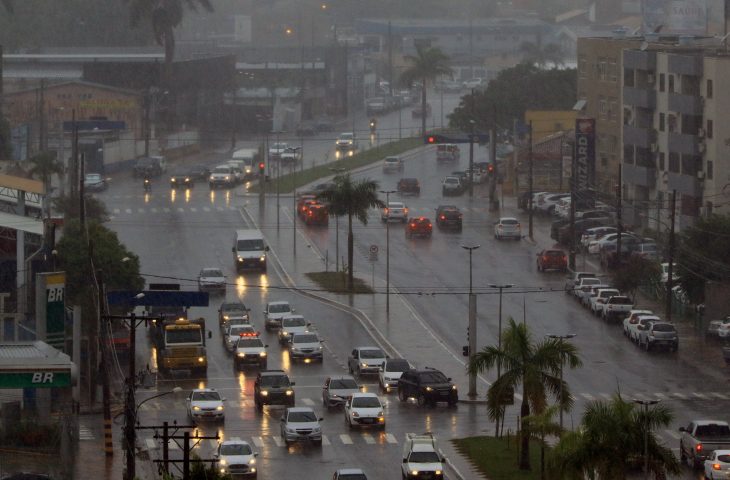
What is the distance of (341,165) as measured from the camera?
Result: 470 feet

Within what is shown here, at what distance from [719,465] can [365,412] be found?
14.5 meters

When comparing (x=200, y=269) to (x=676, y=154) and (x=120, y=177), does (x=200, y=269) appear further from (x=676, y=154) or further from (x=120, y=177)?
Result: (x=120, y=177)

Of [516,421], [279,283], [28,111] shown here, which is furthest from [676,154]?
[28,111]

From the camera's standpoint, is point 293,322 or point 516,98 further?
point 516,98

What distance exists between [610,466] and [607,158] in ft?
264

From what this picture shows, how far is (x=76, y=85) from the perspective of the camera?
148 m

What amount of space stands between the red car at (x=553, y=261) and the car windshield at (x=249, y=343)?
79.5ft

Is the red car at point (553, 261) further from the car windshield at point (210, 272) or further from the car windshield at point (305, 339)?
the car windshield at point (305, 339)

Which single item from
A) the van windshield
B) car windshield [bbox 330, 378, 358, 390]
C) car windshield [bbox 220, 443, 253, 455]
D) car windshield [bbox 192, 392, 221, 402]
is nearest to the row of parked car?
car windshield [bbox 330, 378, 358, 390]

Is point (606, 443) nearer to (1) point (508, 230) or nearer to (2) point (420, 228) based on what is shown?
(1) point (508, 230)

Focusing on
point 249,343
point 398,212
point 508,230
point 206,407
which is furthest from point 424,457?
point 398,212

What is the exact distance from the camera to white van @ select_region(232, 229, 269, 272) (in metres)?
95.2

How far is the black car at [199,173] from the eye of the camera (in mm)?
132375

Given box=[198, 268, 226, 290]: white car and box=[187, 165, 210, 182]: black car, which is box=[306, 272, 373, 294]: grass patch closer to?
box=[198, 268, 226, 290]: white car
